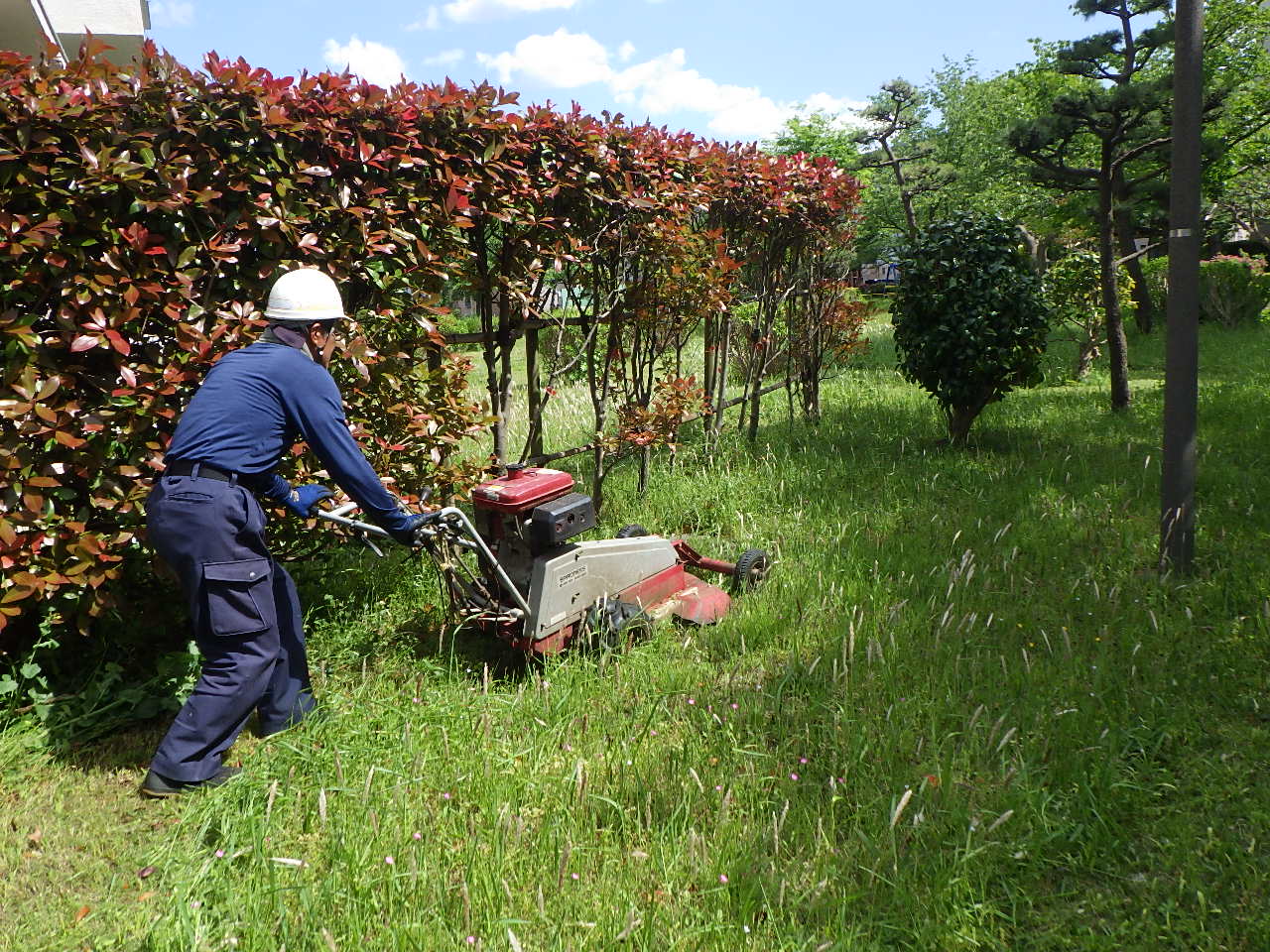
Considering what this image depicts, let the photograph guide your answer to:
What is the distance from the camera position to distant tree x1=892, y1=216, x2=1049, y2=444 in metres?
7.41

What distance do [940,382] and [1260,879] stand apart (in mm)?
5503

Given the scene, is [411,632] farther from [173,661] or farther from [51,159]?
[51,159]

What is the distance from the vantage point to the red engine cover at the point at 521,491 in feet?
12.3

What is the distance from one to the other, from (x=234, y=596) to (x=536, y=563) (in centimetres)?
120

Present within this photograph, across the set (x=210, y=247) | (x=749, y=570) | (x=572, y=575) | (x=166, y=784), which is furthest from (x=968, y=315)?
(x=166, y=784)

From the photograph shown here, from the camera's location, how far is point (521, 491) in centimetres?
378

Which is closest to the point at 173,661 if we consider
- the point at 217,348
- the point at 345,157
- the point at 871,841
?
the point at 217,348

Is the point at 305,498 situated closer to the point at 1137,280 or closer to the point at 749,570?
the point at 749,570

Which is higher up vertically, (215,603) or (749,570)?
(215,603)

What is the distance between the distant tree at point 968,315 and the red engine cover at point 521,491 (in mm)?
4802

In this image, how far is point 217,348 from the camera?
3693 mm

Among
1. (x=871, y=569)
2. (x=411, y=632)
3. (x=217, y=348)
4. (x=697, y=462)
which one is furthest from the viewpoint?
(x=697, y=462)

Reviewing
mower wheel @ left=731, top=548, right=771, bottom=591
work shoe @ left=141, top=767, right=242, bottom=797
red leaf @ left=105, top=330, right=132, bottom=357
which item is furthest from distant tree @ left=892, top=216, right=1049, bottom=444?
work shoe @ left=141, top=767, right=242, bottom=797

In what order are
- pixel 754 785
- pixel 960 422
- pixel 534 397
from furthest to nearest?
pixel 960 422
pixel 534 397
pixel 754 785
